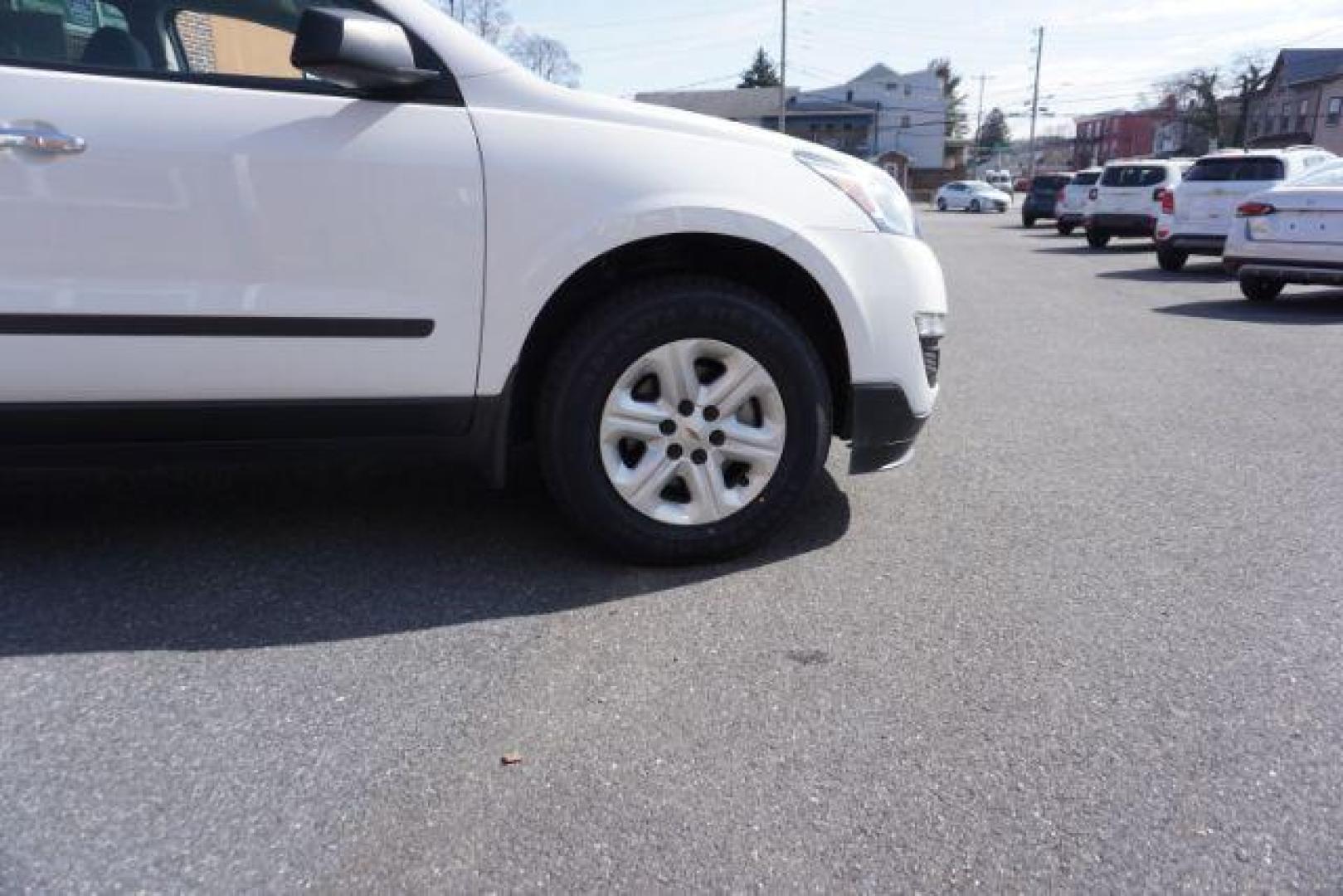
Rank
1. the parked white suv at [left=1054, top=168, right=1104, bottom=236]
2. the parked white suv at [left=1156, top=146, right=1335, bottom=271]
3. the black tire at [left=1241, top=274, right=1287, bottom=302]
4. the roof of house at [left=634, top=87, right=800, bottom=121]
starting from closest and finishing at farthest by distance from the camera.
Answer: the black tire at [left=1241, top=274, right=1287, bottom=302] < the parked white suv at [left=1156, top=146, right=1335, bottom=271] < the parked white suv at [left=1054, top=168, right=1104, bottom=236] < the roof of house at [left=634, top=87, right=800, bottom=121]

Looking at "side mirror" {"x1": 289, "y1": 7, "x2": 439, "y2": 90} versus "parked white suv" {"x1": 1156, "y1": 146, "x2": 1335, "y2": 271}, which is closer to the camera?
"side mirror" {"x1": 289, "y1": 7, "x2": 439, "y2": 90}

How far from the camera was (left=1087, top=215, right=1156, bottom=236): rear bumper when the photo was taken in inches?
697

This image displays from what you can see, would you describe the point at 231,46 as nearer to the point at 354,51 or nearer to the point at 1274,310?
the point at 354,51

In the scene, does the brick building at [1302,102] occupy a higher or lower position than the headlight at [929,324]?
higher

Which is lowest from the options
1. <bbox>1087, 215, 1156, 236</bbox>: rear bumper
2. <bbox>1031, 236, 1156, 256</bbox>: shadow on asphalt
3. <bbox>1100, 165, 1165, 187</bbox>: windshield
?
<bbox>1031, 236, 1156, 256</bbox>: shadow on asphalt

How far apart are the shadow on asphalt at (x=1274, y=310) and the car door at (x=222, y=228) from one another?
813 cm

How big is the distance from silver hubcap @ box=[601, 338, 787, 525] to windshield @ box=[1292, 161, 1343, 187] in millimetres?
8158

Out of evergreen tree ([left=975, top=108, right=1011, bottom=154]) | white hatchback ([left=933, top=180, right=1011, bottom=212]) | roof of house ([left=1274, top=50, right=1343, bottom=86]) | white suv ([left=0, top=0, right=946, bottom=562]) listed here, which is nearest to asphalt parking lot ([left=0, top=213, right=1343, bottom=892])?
white suv ([left=0, top=0, right=946, bottom=562])

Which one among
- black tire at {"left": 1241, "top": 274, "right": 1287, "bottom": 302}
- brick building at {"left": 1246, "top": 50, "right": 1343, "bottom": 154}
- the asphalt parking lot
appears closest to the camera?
the asphalt parking lot

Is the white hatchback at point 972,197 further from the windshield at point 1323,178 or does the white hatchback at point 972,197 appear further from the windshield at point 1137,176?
the windshield at point 1323,178

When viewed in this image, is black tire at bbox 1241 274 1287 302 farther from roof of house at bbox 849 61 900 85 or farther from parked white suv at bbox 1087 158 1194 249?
roof of house at bbox 849 61 900 85

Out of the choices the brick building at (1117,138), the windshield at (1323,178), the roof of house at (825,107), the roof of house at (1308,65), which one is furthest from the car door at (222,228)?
the brick building at (1117,138)

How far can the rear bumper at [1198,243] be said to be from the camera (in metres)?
12.6

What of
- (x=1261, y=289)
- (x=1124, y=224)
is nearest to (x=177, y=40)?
(x=1261, y=289)
